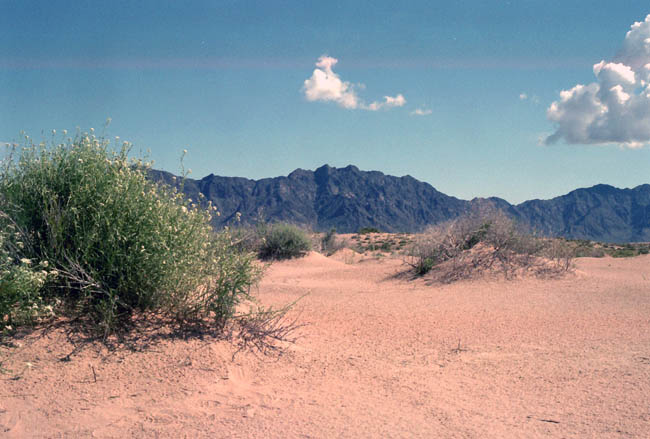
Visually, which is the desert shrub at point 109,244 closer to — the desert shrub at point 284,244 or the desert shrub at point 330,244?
the desert shrub at point 284,244

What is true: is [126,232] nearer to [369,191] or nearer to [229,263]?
[229,263]

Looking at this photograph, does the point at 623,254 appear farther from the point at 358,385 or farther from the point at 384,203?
the point at 384,203

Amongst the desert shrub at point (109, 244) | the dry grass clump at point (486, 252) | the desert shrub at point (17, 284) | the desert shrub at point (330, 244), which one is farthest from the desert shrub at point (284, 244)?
the desert shrub at point (17, 284)

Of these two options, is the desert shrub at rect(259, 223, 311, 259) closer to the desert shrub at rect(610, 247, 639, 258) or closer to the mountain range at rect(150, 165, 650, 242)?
the desert shrub at rect(610, 247, 639, 258)

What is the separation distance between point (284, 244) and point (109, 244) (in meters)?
13.7

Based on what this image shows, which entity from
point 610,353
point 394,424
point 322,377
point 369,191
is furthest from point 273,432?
point 369,191

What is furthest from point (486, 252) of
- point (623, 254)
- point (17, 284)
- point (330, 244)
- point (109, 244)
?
point (623, 254)

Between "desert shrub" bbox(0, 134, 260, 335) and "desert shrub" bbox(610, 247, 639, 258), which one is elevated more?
"desert shrub" bbox(0, 134, 260, 335)

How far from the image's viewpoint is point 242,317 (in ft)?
19.1

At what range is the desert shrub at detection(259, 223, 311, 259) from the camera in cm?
1866

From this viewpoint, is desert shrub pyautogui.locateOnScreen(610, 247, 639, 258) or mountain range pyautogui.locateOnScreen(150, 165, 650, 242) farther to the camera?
mountain range pyautogui.locateOnScreen(150, 165, 650, 242)

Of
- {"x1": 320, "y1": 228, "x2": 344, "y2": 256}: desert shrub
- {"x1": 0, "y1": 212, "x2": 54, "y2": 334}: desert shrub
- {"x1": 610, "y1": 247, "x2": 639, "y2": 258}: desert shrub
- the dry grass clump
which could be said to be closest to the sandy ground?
{"x1": 0, "y1": 212, "x2": 54, "y2": 334}: desert shrub

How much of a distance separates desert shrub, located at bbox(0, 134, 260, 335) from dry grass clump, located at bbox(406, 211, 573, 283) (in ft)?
25.0

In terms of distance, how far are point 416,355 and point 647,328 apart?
3.73m
